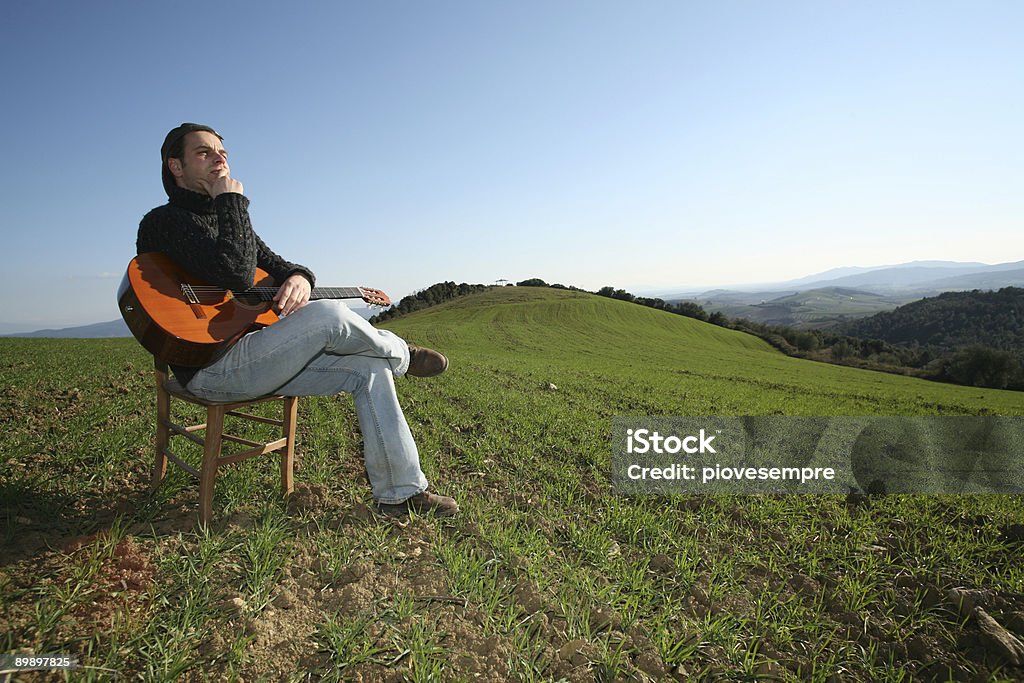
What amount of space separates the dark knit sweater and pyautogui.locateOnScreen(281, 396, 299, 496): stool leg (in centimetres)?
75

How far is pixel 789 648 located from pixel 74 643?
3280mm

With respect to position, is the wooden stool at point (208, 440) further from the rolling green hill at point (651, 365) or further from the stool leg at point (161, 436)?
the rolling green hill at point (651, 365)

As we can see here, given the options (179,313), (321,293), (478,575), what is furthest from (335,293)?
(478,575)

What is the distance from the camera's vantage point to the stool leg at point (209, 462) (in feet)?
9.11

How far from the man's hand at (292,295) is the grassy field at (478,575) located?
4.53 feet

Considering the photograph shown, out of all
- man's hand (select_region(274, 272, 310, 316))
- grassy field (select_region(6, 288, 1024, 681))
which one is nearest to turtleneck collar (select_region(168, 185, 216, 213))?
man's hand (select_region(274, 272, 310, 316))

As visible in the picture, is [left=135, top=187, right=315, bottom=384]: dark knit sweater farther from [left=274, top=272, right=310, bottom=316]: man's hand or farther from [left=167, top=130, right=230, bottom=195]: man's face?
[left=274, top=272, right=310, bottom=316]: man's hand

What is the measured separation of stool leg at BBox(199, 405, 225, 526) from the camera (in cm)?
278

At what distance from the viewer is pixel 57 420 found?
493cm

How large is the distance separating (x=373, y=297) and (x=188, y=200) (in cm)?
139

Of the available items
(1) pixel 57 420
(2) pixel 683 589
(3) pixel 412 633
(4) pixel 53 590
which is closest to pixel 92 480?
(4) pixel 53 590

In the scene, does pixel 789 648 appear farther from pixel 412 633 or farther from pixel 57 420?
pixel 57 420

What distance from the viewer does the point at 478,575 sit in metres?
2.66

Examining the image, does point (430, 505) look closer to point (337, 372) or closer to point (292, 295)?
point (337, 372)
